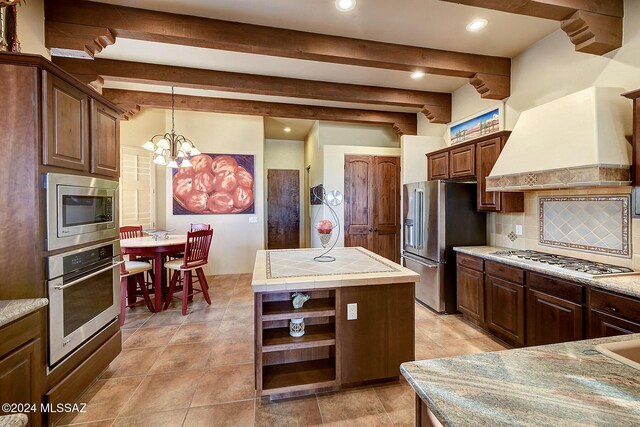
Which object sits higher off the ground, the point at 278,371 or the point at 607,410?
the point at 607,410

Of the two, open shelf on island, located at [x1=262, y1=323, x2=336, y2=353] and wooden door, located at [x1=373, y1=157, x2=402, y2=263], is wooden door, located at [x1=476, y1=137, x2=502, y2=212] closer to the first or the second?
wooden door, located at [x1=373, y1=157, x2=402, y2=263]

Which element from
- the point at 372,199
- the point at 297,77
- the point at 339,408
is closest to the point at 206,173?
the point at 297,77

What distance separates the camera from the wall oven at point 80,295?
165 centimetres

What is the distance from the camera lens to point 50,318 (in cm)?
163

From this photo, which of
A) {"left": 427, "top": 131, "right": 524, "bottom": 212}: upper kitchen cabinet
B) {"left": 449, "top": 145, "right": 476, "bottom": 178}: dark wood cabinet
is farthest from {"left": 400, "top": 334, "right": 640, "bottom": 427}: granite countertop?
{"left": 449, "top": 145, "right": 476, "bottom": 178}: dark wood cabinet

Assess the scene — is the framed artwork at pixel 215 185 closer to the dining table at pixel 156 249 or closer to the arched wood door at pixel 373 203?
the dining table at pixel 156 249

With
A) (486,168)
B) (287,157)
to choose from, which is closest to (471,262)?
(486,168)

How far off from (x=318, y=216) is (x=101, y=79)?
12.2 ft

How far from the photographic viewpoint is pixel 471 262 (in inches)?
124

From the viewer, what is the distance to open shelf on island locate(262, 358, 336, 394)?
78.1 inches

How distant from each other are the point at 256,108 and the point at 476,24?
323 cm

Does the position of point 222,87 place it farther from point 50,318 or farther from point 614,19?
point 614,19

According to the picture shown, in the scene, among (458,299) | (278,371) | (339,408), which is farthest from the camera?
(458,299)

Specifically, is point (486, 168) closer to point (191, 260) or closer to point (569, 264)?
point (569, 264)
